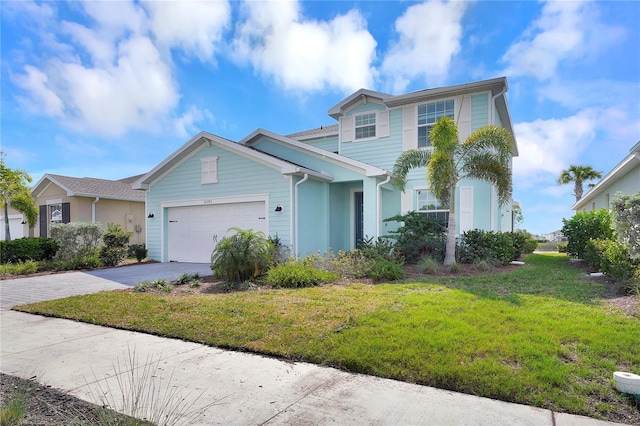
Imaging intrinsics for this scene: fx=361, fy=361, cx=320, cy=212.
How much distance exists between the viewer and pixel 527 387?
3295 mm

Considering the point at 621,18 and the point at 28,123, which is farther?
the point at 28,123

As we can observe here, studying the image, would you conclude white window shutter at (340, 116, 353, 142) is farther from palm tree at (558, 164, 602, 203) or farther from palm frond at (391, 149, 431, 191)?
palm tree at (558, 164, 602, 203)

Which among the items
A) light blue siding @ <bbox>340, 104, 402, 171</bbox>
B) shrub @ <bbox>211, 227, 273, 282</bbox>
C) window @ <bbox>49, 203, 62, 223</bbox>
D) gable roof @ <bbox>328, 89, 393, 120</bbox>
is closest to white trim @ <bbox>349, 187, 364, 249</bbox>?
light blue siding @ <bbox>340, 104, 402, 171</bbox>

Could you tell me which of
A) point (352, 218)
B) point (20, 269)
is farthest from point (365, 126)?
point (20, 269)

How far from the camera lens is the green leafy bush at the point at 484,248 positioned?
11.6 metres

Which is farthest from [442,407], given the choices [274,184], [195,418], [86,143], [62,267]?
[86,143]

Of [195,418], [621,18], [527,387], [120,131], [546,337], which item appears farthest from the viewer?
[120,131]

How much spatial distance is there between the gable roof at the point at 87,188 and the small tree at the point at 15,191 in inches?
64.5

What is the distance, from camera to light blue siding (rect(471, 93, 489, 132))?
42.6 feet

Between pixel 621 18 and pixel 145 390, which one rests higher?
pixel 621 18

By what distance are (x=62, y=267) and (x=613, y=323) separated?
15.4m

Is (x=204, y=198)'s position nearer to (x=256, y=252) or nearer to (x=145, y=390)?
(x=256, y=252)

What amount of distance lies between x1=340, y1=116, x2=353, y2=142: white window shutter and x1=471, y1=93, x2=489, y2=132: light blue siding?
15.8 feet

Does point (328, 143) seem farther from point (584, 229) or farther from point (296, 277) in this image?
→ point (584, 229)
